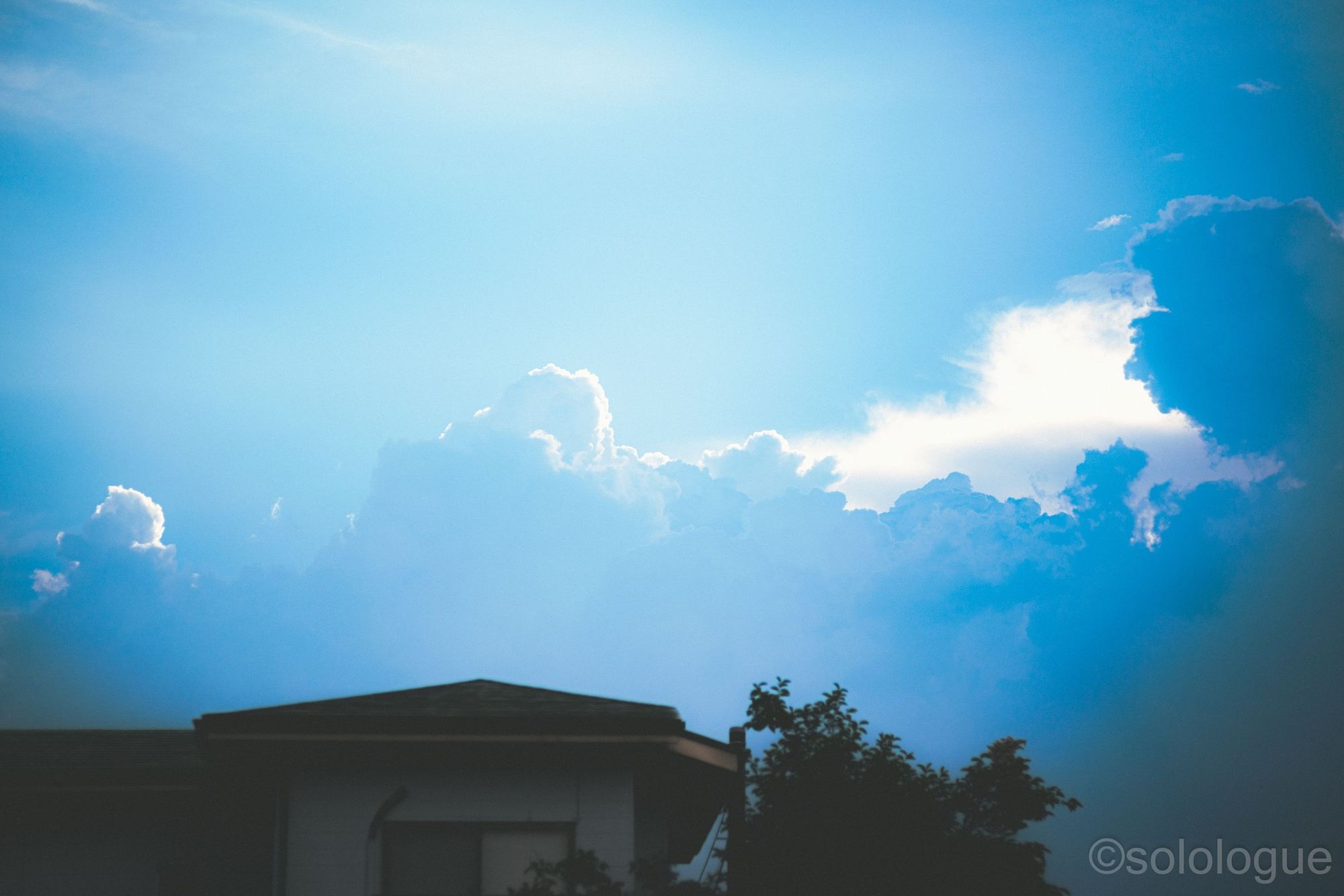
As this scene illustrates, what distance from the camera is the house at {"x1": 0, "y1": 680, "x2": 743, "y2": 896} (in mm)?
10984

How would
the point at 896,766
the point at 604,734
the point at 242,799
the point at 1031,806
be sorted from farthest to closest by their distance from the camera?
the point at 1031,806 < the point at 896,766 < the point at 242,799 < the point at 604,734

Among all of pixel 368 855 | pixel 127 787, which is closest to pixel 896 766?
pixel 368 855

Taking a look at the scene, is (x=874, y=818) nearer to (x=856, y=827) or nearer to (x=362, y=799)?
(x=856, y=827)

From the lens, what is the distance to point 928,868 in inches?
515

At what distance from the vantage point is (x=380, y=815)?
11.4 metres

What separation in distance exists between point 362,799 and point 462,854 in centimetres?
122

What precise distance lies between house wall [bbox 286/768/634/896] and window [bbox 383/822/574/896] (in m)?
0.12

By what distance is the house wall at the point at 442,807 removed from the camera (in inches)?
442

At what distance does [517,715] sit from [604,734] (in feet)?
3.02

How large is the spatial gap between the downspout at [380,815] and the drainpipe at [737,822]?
3.67m

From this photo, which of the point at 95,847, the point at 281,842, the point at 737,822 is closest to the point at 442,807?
the point at 281,842

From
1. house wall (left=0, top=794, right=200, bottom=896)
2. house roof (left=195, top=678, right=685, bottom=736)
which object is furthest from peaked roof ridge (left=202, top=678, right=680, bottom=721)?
house wall (left=0, top=794, right=200, bottom=896)

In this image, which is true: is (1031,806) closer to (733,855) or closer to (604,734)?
(733,855)

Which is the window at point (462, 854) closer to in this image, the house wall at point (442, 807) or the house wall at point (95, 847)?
the house wall at point (442, 807)
